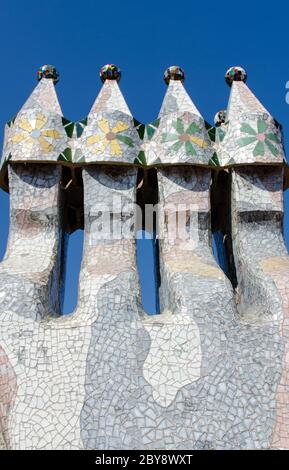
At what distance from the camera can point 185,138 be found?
8398 mm

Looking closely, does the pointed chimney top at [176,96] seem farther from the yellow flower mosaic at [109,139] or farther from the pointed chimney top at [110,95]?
the yellow flower mosaic at [109,139]

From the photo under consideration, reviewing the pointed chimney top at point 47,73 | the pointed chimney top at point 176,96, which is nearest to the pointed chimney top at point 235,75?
the pointed chimney top at point 176,96

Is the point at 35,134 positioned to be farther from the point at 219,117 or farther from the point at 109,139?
the point at 219,117

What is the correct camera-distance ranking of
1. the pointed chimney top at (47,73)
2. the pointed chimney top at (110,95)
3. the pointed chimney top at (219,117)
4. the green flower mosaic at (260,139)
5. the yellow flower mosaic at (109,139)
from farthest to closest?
the pointed chimney top at (219,117) → the pointed chimney top at (47,73) → the pointed chimney top at (110,95) → the green flower mosaic at (260,139) → the yellow flower mosaic at (109,139)

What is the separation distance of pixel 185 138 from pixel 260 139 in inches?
42.9

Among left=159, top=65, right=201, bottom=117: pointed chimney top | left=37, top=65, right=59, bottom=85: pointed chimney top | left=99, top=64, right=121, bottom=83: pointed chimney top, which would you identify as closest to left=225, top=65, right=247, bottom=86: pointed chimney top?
left=159, top=65, right=201, bottom=117: pointed chimney top

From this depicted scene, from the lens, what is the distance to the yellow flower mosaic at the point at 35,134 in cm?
820

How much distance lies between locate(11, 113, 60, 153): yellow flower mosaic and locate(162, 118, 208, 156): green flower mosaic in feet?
5.27

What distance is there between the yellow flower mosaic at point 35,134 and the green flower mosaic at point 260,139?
269 centimetres

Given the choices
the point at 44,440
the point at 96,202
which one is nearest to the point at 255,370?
the point at 44,440

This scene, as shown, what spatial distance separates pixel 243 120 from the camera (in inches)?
343

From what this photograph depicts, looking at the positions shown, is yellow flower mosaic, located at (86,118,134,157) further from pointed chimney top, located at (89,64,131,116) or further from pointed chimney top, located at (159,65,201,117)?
pointed chimney top, located at (159,65,201,117)

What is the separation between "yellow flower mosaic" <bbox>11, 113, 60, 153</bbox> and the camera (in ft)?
26.9

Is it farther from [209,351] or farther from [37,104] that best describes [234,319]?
[37,104]
